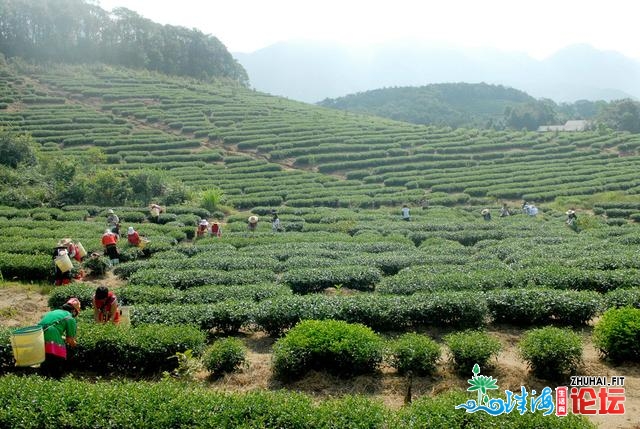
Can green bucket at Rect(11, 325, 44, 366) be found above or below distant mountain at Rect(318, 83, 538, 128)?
below

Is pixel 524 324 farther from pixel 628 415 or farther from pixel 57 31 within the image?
pixel 57 31

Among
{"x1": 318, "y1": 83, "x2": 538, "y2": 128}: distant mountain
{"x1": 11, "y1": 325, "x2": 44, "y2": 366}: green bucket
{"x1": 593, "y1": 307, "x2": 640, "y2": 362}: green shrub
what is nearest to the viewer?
{"x1": 11, "y1": 325, "x2": 44, "y2": 366}: green bucket

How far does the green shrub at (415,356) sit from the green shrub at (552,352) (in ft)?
5.59

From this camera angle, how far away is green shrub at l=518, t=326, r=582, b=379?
8203mm

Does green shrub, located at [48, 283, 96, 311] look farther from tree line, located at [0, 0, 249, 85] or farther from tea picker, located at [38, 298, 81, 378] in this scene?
tree line, located at [0, 0, 249, 85]

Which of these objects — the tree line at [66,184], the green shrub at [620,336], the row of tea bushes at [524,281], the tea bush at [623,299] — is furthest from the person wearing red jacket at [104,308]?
the tree line at [66,184]

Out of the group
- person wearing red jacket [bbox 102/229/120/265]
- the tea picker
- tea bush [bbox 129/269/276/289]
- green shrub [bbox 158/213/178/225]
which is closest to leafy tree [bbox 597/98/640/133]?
green shrub [bbox 158/213/178/225]

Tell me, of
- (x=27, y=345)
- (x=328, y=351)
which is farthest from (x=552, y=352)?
(x=27, y=345)

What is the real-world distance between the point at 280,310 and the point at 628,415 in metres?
7.02

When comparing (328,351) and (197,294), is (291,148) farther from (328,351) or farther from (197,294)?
(328,351)

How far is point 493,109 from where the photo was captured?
14312 centimetres

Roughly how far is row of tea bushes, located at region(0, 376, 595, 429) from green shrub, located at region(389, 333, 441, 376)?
162 cm

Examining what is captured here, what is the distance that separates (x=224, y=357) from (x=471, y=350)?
4.83 metres

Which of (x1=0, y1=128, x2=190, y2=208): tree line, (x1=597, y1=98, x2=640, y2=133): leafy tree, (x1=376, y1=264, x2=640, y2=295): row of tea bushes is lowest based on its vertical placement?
(x1=376, y1=264, x2=640, y2=295): row of tea bushes
